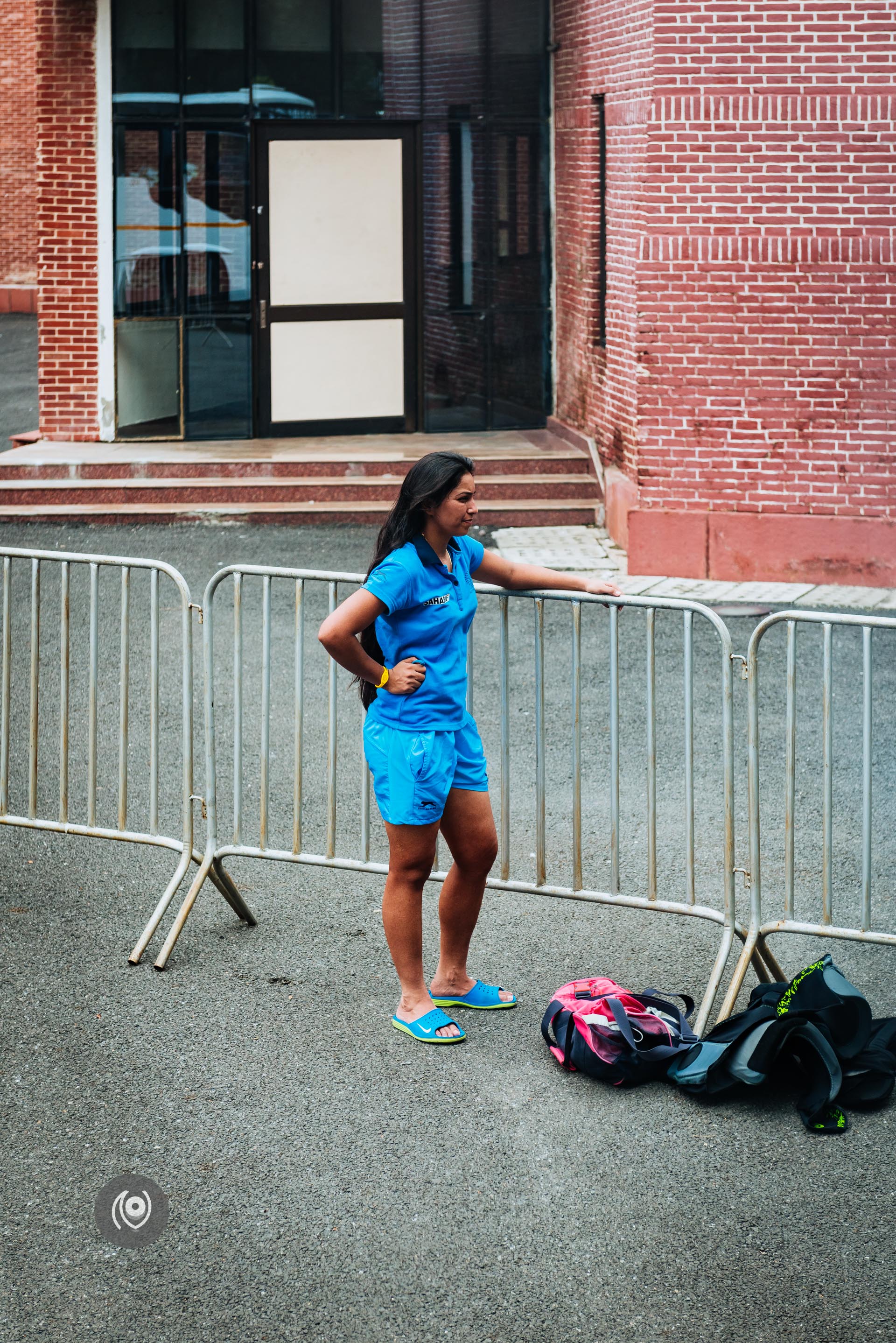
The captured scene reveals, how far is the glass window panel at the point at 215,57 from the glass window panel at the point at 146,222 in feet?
1.57

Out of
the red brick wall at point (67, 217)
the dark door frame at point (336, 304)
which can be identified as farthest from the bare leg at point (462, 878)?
the red brick wall at point (67, 217)

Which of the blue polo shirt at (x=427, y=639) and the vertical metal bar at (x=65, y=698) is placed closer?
the blue polo shirt at (x=427, y=639)

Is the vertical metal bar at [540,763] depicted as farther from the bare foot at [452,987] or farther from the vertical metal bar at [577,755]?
the bare foot at [452,987]

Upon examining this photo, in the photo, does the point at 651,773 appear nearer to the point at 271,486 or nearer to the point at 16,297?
the point at 271,486

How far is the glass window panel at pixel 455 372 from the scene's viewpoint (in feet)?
53.2

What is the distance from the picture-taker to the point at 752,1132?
4.64 metres

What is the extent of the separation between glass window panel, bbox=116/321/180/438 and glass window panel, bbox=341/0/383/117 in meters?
2.88

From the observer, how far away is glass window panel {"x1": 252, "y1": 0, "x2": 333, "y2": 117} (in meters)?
15.5

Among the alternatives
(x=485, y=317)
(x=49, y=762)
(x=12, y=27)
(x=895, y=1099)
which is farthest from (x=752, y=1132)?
(x=12, y=27)

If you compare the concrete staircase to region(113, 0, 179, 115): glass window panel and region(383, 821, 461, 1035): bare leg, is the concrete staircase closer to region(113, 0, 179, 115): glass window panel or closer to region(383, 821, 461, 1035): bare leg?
region(113, 0, 179, 115): glass window panel

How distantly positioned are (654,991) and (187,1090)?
1.56 meters

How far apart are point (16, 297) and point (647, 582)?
78.2 feet

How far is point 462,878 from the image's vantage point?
5281 mm

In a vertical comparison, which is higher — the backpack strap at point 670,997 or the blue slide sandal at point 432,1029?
the backpack strap at point 670,997
